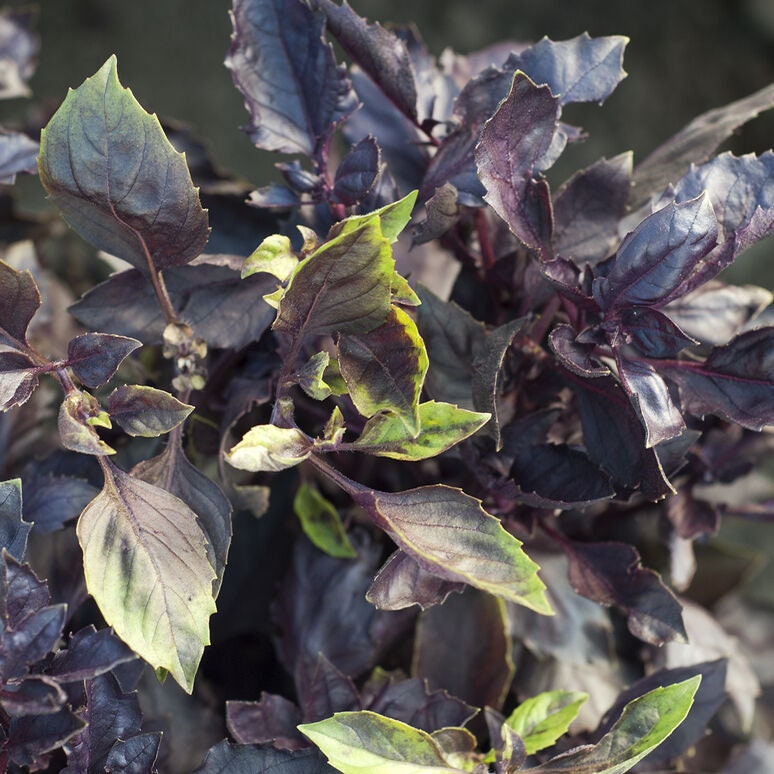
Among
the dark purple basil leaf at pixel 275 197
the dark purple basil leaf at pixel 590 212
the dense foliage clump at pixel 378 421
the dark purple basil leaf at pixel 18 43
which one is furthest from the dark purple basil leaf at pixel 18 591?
the dark purple basil leaf at pixel 18 43

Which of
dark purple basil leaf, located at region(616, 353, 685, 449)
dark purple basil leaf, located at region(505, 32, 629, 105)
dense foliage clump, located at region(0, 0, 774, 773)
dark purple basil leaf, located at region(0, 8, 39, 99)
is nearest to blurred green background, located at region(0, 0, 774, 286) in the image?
dark purple basil leaf, located at region(0, 8, 39, 99)

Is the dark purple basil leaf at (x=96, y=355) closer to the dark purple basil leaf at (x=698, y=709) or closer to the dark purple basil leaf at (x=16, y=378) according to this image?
the dark purple basil leaf at (x=16, y=378)

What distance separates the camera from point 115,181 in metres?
0.42

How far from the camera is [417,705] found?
511mm

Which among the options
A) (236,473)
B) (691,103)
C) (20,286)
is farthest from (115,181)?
(691,103)

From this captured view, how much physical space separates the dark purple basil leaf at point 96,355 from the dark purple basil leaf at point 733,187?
29 centimetres

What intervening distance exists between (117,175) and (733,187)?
0.30 metres

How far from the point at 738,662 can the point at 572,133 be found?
1.32 ft

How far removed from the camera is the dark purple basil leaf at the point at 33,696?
0.37 meters

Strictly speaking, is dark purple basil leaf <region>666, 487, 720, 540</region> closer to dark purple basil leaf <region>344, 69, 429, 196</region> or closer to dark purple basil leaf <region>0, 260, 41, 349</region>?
dark purple basil leaf <region>344, 69, 429, 196</region>

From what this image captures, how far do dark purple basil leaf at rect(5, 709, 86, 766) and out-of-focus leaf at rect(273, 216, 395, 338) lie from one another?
0.20 m

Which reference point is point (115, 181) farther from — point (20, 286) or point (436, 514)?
point (436, 514)

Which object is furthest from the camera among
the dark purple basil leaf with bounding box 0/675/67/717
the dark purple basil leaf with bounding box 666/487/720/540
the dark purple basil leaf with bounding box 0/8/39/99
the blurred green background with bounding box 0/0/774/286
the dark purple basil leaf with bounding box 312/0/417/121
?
the blurred green background with bounding box 0/0/774/286

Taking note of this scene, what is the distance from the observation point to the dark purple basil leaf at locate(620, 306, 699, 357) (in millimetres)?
433
